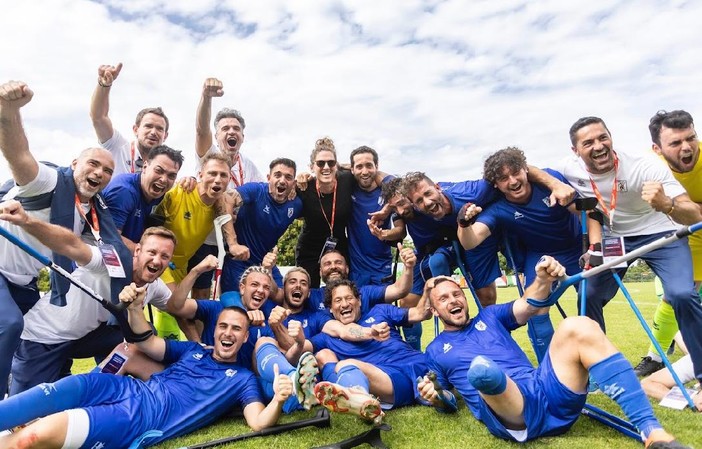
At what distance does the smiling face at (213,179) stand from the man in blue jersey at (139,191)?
36cm

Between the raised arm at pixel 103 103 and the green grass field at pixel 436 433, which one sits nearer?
the green grass field at pixel 436 433

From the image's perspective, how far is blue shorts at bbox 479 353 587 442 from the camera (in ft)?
11.2

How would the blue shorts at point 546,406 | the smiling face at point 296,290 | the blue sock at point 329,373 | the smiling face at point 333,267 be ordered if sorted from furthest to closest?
the smiling face at point 333,267 → the smiling face at point 296,290 → the blue sock at point 329,373 → the blue shorts at point 546,406

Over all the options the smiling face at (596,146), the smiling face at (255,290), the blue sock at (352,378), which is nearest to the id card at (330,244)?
the smiling face at (255,290)

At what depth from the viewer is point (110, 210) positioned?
16.1 ft

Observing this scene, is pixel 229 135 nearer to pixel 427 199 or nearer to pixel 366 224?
pixel 366 224

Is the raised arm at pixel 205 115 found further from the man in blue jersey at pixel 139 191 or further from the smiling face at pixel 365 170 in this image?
the smiling face at pixel 365 170

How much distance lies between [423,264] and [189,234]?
9.47ft

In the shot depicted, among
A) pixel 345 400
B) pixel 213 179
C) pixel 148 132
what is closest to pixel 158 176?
pixel 213 179

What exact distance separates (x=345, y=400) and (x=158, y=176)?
3074 millimetres

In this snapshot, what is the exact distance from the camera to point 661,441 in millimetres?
2848

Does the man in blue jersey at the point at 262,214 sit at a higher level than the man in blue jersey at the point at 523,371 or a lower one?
higher

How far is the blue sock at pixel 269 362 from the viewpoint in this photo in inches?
162

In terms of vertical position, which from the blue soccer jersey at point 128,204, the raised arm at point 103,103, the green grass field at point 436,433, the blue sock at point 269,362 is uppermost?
the raised arm at point 103,103
